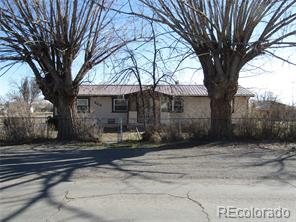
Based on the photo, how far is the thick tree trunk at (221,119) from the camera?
16109mm

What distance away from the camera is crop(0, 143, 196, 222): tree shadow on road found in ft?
21.6

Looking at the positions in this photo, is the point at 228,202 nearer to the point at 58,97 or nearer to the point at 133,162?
the point at 133,162

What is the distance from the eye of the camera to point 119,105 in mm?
33500

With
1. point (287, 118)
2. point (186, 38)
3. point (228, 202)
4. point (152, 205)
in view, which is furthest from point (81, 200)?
point (287, 118)

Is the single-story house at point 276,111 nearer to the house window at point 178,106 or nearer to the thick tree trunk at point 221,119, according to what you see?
the thick tree trunk at point 221,119

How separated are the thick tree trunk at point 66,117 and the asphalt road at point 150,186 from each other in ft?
16.9

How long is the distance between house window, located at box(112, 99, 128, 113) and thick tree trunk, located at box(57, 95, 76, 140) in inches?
595

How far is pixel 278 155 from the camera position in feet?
38.4

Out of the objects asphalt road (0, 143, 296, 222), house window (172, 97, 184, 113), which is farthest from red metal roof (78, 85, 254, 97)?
asphalt road (0, 143, 296, 222)

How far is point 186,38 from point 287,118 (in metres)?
5.40

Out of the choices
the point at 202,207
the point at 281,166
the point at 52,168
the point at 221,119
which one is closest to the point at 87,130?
the point at 221,119

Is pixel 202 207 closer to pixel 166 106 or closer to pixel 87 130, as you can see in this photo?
pixel 87 130

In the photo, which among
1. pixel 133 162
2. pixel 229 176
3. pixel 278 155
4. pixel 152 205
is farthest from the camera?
pixel 278 155

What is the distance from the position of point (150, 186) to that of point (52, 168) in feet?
11.0
